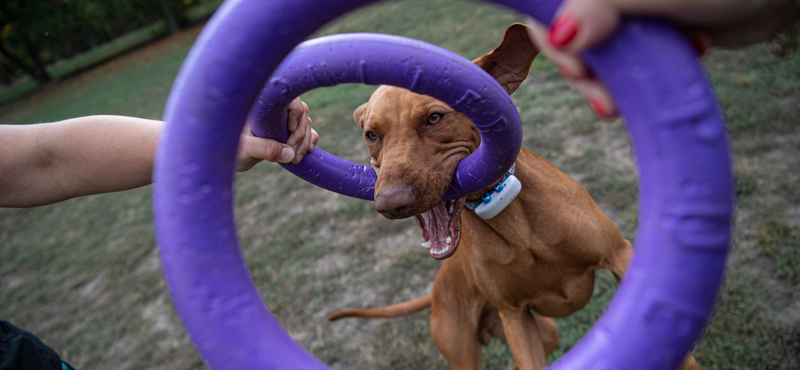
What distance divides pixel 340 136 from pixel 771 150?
17.2 feet

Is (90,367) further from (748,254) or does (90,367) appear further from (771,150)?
(771,150)

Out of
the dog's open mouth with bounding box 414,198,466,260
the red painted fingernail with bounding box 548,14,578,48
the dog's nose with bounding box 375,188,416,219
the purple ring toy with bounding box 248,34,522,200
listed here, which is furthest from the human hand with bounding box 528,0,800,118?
the dog's open mouth with bounding box 414,198,466,260

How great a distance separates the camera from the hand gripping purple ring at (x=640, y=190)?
0.80 metres

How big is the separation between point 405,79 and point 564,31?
0.64 meters

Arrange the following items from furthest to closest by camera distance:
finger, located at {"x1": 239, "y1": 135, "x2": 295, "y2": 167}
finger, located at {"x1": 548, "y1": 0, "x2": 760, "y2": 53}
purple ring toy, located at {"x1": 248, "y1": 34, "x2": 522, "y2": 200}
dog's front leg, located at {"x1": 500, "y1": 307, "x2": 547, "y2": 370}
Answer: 1. dog's front leg, located at {"x1": 500, "y1": 307, "x2": 547, "y2": 370}
2. finger, located at {"x1": 239, "y1": 135, "x2": 295, "y2": 167}
3. purple ring toy, located at {"x1": 248, "y1": 34, "x2": 522, "y2": 200}
4. finger, located at {"x1": 548, "y1": 0, "x2": 760, "y2": 53}

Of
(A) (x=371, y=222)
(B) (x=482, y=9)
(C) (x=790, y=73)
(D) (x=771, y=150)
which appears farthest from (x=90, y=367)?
(B) (x=482, y=9)

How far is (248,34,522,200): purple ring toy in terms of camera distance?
4.52ft

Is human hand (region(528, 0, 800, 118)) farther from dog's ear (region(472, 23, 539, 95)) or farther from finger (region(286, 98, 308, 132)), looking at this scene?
finger (region(286, 98, 308, 132))

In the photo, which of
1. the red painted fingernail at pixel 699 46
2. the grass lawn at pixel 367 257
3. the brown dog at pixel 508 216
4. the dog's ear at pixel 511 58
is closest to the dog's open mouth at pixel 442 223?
the brown dog at pixel 508 216

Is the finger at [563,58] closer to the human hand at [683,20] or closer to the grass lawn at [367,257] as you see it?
the human hand at [683,20]

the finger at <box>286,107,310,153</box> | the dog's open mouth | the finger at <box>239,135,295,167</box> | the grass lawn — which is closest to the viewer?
the finger at <box>239,135,295,167</box>

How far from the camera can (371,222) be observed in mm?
4828

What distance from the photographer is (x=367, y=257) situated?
437 cm

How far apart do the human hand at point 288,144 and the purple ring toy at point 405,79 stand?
6 cm
